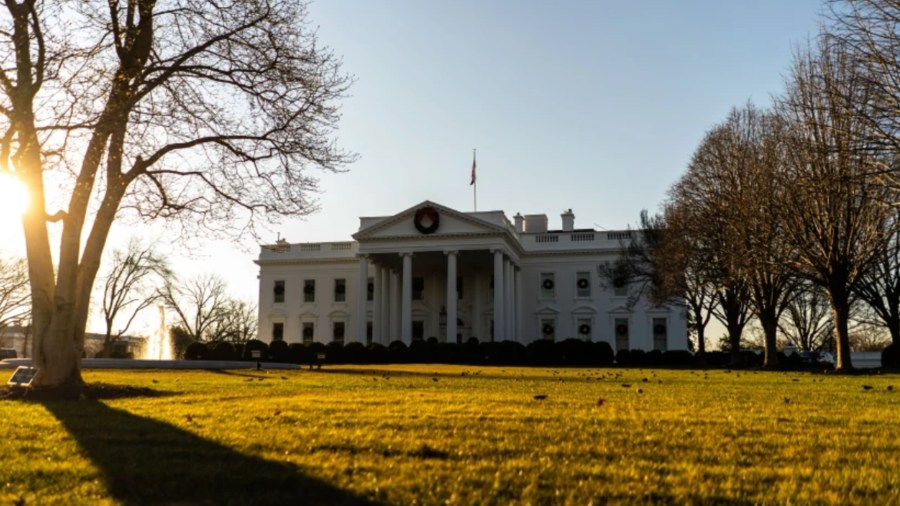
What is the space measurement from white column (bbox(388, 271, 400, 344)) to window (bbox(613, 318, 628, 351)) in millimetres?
18743

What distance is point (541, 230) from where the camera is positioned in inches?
2660

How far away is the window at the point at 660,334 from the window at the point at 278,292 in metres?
34.4

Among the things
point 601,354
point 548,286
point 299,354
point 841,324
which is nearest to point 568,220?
point 548,286

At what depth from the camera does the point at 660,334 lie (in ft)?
199

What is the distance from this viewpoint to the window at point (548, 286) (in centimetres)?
6356

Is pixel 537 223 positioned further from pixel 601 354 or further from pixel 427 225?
pixel 601 354

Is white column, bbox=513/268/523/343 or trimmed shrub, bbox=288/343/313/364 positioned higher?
white column, bbox=513/268/523/343

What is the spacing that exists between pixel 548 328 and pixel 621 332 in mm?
6307

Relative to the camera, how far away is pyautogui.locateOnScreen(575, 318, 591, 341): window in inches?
2448

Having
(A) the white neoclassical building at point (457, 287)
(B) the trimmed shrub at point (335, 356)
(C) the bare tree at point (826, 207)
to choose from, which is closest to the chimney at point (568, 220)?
(A) the white neoclassical building at point (457, 287)

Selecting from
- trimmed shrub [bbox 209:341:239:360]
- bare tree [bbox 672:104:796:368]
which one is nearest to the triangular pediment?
trimmed shrub [bbox 209:341:239:360]

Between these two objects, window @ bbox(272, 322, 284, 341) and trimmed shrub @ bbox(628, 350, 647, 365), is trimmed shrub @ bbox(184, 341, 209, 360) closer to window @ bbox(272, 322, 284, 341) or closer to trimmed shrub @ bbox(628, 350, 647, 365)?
window @ bbox(272, 322, 284, 341)

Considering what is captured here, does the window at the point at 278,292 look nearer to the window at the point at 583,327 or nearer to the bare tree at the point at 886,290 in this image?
the window at the point at 583,327

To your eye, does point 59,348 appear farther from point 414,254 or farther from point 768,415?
point 414,254
